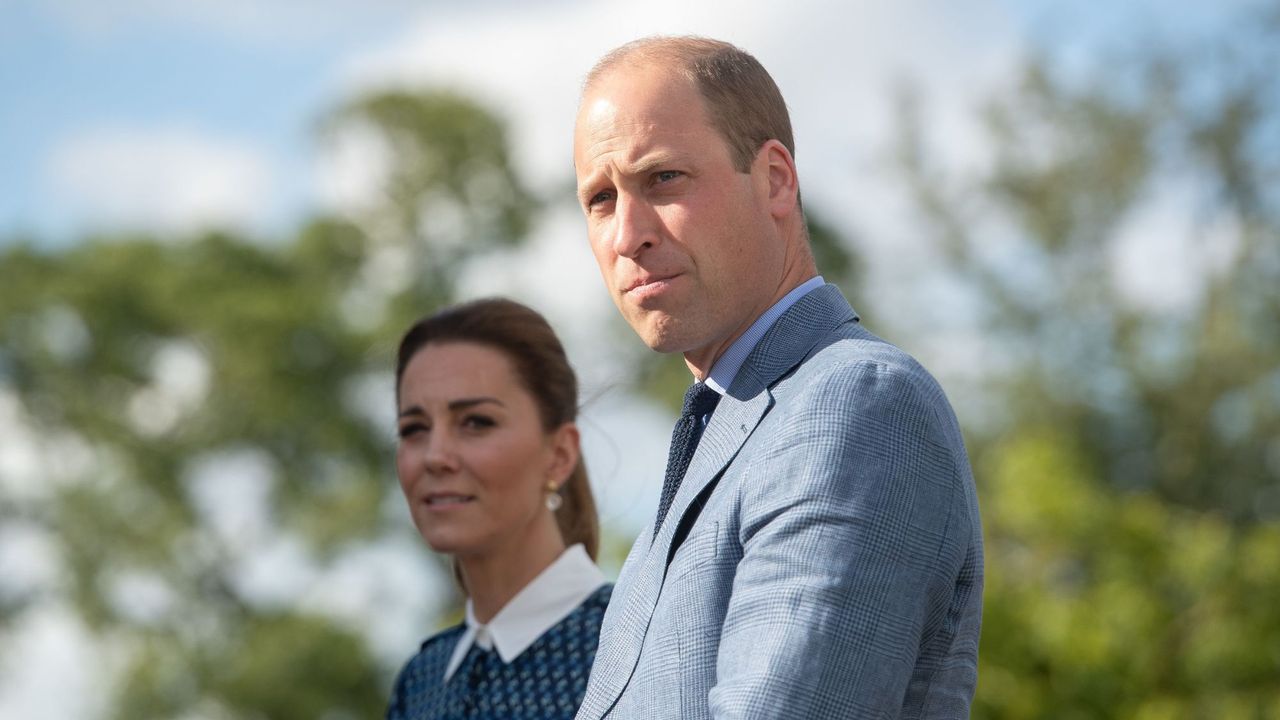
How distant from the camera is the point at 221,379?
886 inches

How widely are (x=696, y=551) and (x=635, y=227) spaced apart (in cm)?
42

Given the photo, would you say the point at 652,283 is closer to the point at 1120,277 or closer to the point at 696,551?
the point at 696,551

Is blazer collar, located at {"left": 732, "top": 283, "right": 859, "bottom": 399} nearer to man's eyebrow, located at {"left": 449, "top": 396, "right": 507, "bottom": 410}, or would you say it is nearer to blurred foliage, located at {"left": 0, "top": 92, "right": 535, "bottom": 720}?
man's eyebrow, located at {"left": 449, "top": 396, "right": 507, "bottom": 410}

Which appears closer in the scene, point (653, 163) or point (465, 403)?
point (653, 163)

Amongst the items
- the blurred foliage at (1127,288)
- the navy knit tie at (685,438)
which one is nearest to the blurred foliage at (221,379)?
the blurred foliage at (1127,288)

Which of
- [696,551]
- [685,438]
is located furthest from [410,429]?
[696,551]

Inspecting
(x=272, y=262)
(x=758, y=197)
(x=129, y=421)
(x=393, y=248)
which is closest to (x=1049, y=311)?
(x=393, y=248)

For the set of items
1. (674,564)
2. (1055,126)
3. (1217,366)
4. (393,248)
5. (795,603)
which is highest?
(393,248)

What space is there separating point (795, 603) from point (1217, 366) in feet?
64.5

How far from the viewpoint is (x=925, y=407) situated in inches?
75.4

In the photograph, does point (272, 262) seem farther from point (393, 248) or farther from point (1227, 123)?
point (1227, 123)

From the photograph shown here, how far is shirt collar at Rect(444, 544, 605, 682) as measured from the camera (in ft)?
12.7

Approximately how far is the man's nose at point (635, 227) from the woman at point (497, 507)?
182 centimetres

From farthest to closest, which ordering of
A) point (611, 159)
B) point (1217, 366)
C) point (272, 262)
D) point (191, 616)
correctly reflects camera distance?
point (272, 262) < point (191, 616) < point (1217, 366) < point (611, 159)
